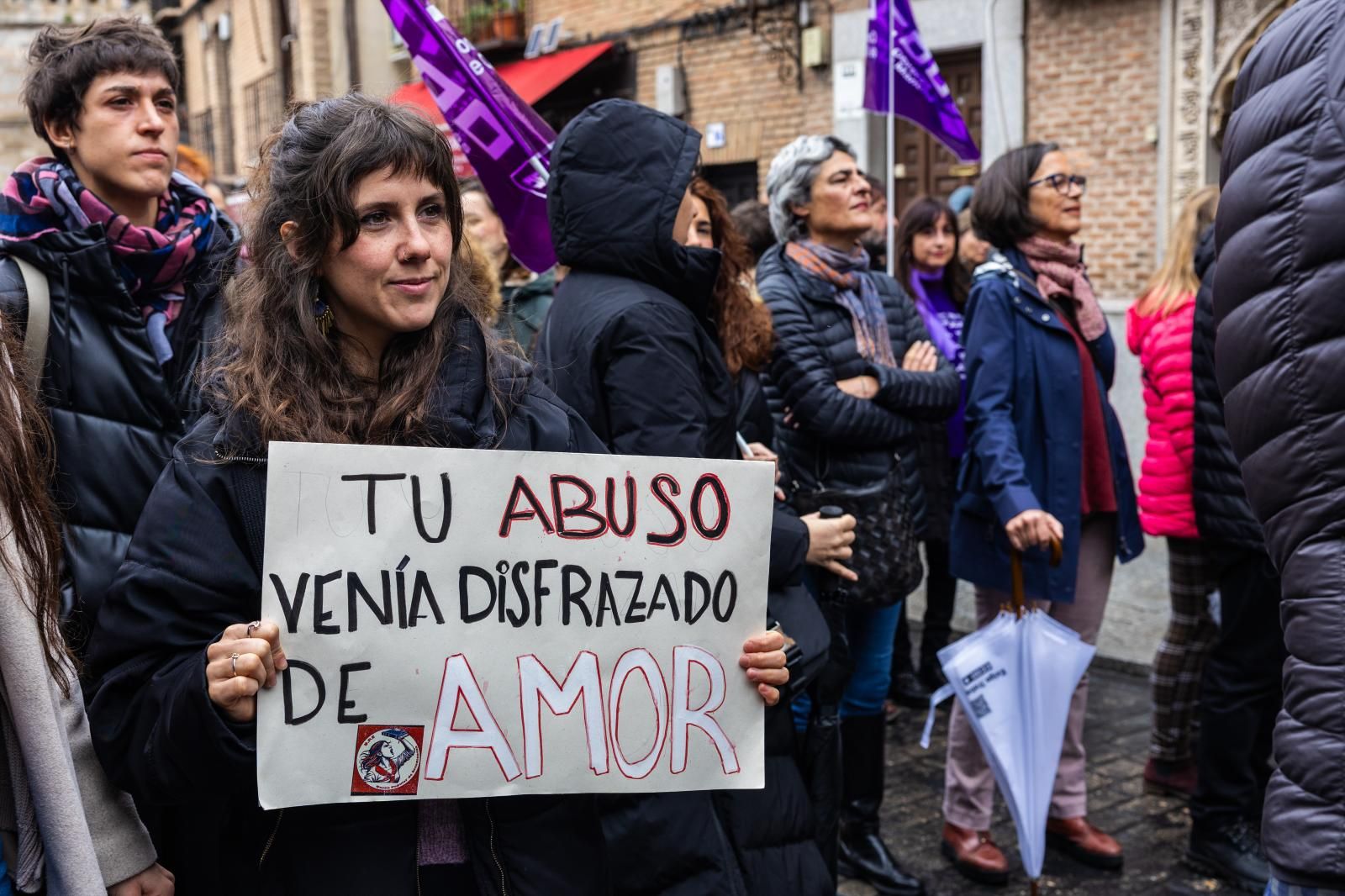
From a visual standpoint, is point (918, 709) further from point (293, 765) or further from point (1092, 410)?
point (293, 765)

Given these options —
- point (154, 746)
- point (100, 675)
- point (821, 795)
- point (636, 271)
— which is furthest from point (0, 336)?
point (821, 795)

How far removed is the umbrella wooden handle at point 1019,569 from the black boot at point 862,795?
58 cm

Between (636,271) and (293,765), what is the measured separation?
55.5 inches

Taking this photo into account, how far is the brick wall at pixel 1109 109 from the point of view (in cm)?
1030

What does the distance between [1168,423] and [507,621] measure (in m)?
3.12

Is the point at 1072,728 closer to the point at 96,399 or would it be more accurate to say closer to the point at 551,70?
the point at 96,399

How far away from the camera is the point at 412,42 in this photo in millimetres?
4016

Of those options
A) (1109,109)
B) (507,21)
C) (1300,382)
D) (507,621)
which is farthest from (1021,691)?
(507,21)

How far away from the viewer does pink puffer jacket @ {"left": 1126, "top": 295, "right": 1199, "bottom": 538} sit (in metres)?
4.34

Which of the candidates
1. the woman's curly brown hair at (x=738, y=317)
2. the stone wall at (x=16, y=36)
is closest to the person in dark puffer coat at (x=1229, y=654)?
the woman's curly brown hair at (x=738, y=317)

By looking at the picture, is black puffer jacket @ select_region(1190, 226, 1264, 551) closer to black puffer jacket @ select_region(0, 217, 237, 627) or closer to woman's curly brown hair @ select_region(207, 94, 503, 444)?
woman's curly brown hair @ select_region(207, 94, 503, 444)

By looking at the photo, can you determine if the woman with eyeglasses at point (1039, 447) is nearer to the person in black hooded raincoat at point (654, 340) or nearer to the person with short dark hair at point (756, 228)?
the person in black hooded raincoat at point (654, 340)

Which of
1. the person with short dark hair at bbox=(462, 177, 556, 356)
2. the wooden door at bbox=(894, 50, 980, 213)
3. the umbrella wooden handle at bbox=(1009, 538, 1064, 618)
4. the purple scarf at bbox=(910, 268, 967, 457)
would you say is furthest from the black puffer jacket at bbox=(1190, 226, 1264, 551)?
the wooden door at bbox=(894, 50, 980, 213)

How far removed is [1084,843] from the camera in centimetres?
405
